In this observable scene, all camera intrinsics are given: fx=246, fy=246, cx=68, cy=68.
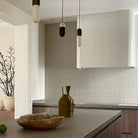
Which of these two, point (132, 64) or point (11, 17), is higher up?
point (11, 17)

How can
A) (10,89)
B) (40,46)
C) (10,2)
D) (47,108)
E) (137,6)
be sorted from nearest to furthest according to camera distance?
(10,2)
(137,6)
(47,108)
(40,46)
(10,89)

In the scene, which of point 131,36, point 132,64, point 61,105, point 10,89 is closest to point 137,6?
point 131,36

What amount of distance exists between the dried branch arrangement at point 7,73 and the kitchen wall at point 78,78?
0.87 m

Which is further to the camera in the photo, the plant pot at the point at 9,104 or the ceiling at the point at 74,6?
the plant pot at the point at 9,104

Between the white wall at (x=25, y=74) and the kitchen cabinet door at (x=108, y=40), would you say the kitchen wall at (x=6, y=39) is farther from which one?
the kitchen cabinet door at (x=108, y=40)

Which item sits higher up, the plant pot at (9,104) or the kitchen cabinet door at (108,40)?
the kitchen cabinet door at (108,40)

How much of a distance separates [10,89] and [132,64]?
2.58m

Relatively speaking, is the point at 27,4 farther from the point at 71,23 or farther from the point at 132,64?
the point at 132,64

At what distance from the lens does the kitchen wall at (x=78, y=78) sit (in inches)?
166

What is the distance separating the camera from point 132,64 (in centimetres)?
389

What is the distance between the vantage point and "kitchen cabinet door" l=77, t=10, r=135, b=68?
3832mm

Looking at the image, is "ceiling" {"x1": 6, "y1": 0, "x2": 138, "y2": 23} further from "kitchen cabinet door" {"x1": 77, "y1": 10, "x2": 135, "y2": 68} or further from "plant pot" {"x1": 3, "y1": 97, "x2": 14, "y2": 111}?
"plant pot" {"x1": 3, "y1": 97, "x2": 14, "y2": 111}

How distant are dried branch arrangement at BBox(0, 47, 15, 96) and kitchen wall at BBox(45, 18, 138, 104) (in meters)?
0.87

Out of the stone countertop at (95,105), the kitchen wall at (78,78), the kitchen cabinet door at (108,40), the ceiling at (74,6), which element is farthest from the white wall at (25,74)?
the kitchen cabinet door at (108,40)
